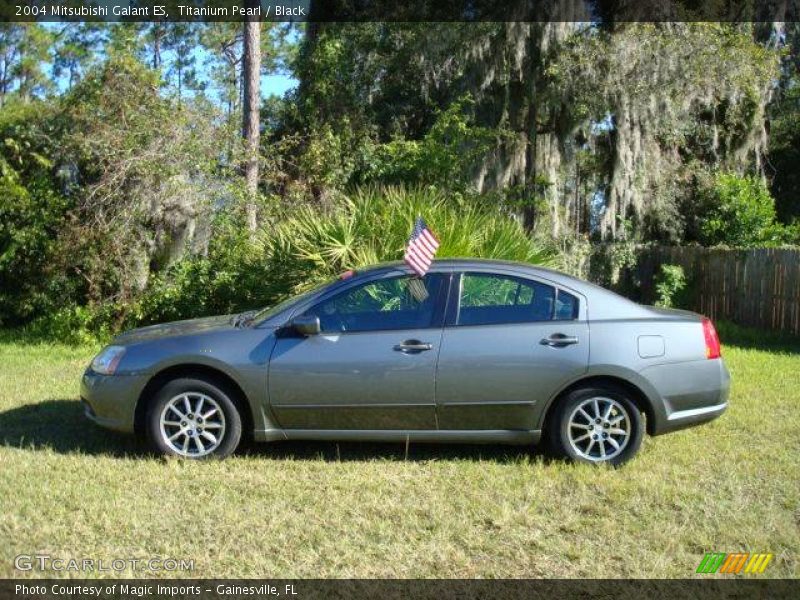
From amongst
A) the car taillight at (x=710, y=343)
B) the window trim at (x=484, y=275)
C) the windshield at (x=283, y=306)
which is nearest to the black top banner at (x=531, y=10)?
the windshield at (x=283, y=306)

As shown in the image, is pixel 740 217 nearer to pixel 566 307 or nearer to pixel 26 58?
pixel 566 307

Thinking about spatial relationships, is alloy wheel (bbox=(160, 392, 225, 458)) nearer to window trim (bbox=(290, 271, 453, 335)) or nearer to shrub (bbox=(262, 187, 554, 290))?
window trim (bbox=(290, 271, 453, 335))

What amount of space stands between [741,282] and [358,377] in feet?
37.0

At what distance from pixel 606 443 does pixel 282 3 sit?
→ 1413 centimetres

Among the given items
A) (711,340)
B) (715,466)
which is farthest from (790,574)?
(711,340)

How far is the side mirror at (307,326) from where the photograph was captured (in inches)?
234

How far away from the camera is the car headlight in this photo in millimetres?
6141

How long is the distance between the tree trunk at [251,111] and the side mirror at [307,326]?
686 cm

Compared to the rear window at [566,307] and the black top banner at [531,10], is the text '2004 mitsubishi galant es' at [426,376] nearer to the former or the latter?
the rear window at [566,307]

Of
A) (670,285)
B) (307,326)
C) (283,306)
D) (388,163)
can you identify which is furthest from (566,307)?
(670,285)

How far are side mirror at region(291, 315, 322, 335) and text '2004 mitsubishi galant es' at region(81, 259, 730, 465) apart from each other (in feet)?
0.04

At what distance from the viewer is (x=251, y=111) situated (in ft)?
47.7

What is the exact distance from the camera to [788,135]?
907 inches

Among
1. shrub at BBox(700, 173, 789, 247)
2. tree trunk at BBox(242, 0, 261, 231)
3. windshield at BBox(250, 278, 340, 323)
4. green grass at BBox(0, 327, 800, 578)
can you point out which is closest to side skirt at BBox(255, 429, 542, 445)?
green grass at BBox(0, 327, 800, 578)
